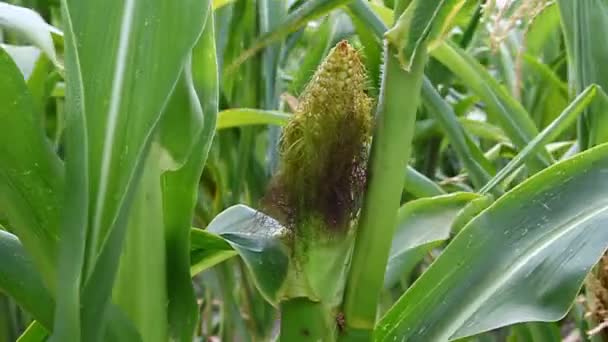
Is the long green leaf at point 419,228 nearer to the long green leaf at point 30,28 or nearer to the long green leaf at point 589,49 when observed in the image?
the long green leaf at point 589,49

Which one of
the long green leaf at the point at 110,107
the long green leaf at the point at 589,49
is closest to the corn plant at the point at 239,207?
the long green leaf at the point at 110,107

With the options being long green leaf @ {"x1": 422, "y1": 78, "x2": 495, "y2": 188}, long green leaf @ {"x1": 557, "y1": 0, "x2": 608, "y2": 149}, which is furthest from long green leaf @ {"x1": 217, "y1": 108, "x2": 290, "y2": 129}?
long green leaf @ {"x1": 557, "y1": 0, "x2": 608, "y2": 149}

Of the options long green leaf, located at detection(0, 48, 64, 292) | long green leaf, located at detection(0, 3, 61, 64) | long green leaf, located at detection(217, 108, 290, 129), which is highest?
long green leaf, located at detection(0, 3, 61, 64)

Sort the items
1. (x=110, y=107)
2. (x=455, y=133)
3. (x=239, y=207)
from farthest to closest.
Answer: (x=455, y=133) < (x=239, y=207) < (x=110, y=107)

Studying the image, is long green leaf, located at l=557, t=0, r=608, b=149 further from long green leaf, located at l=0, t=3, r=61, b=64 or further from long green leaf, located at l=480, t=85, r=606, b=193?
long green leaf, located at l=0, t=3, r=61, b=64

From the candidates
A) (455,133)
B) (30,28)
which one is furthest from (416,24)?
(455,133)

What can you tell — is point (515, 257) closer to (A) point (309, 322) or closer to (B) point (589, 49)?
(A) point (309, 322)
